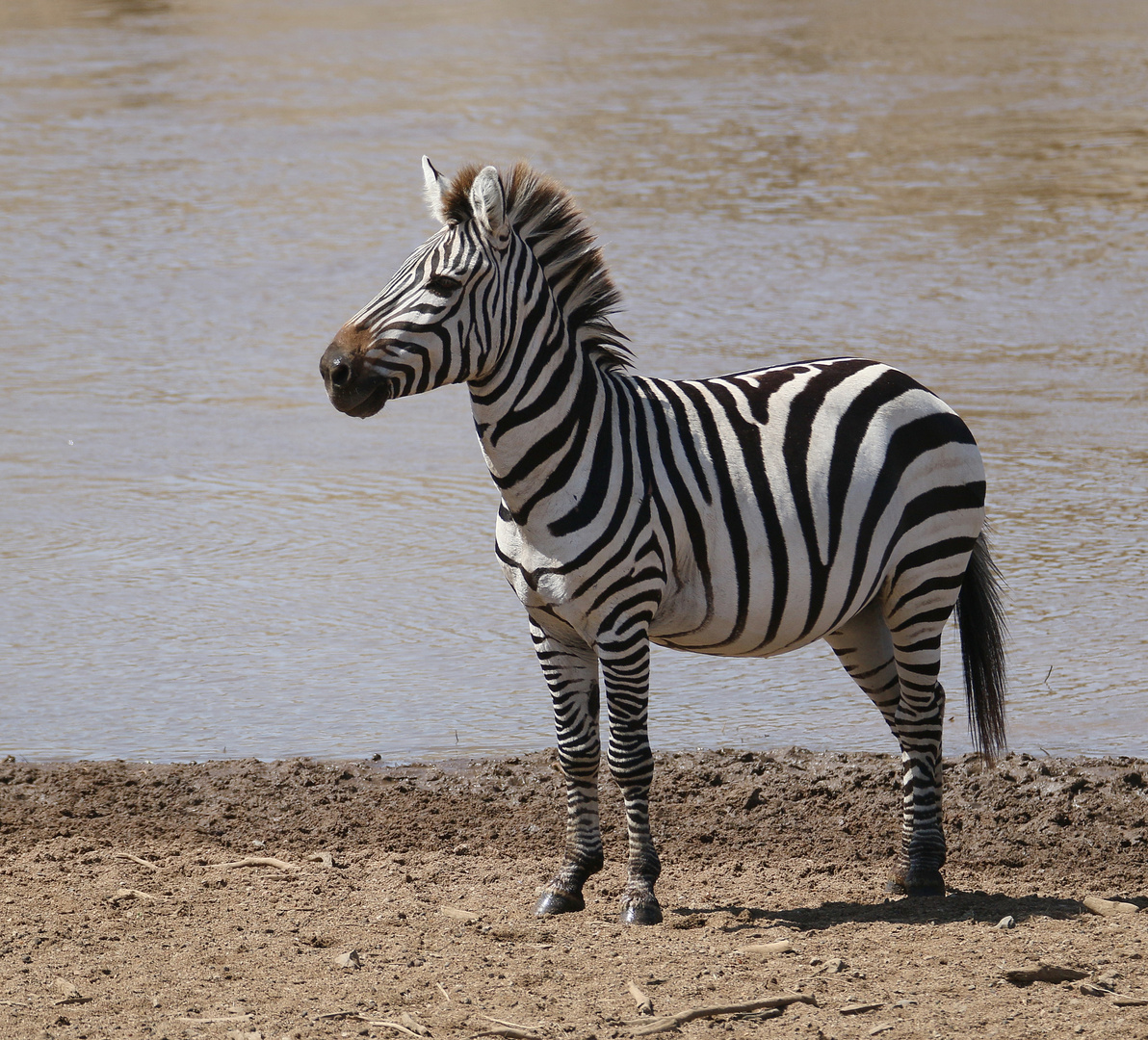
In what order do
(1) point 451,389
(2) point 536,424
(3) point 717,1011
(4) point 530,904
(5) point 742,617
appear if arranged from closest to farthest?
(3) point 717,1011 → (2) point 536,424 → (5) point 742,617 → (4) point 530,904 → (1) point 451,389

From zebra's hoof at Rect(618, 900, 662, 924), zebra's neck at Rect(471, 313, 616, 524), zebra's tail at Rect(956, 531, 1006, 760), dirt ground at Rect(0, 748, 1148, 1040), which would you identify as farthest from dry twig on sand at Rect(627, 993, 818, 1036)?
zebra's tail at Rect(956, 531, 1006, 760)

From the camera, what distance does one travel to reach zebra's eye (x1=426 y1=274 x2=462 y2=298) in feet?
14.6

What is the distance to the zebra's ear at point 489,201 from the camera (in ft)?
14.5

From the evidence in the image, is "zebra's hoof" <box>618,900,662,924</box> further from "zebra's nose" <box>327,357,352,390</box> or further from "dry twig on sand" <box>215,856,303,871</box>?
"zebra's nose" <box>327,357,352,390</box>

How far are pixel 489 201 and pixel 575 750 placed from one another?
156 centimetres

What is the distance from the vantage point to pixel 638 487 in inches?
180

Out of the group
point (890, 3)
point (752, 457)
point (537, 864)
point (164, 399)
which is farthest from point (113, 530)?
point (890, 3)

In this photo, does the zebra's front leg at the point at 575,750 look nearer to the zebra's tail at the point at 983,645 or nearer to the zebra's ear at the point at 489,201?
the zebra's ear at the point at 489,201

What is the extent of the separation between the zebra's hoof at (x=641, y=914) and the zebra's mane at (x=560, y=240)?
61.5 inches

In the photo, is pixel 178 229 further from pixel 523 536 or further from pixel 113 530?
pixel 523 536

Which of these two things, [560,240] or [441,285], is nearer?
[441,285]

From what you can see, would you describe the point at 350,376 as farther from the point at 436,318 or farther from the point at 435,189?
the point at 435,189

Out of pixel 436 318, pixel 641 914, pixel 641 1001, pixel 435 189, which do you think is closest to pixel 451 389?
pixel 435 189

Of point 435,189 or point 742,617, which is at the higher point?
point 435,189
